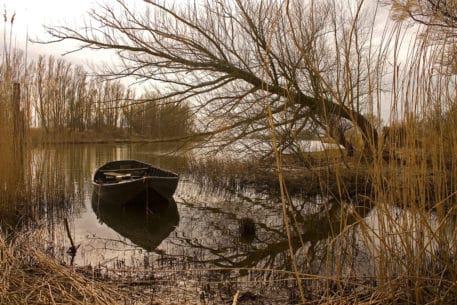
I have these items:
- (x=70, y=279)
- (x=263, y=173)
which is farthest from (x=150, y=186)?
(x=70, y=279)

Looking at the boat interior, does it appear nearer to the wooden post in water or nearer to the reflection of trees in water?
the reflection of trees in water

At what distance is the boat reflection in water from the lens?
18.3ft

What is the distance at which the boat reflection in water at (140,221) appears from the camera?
220 inches

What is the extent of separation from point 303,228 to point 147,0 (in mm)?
5142

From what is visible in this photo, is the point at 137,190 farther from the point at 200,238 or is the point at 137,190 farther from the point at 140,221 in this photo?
the point at 200,238

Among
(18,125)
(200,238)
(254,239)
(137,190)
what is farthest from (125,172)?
(254,239)

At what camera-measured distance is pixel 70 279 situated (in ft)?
9.66

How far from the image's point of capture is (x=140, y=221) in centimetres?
671

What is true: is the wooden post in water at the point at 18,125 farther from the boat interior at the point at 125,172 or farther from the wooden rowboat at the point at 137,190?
the boat interior at the point at 125,172

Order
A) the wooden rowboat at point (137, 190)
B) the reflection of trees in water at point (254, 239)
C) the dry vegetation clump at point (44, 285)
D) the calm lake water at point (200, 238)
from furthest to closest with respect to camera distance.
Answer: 1. the wooden rowboat at point (137, 190)
2. the reflection of trees in water at point (254, 239)
3. the calm lake water at point (200, 238)
4. the dry vegetation clump at point (44, 285)

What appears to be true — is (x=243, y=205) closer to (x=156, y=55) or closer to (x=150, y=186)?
(x=150, y=186)

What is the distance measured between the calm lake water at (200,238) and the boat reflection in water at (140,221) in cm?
2

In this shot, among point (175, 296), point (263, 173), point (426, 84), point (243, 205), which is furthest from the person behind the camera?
point (263, 173)

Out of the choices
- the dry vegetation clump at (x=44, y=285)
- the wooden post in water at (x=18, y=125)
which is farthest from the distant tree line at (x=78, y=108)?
the dry vegetation clump at (x=44, y=285)
